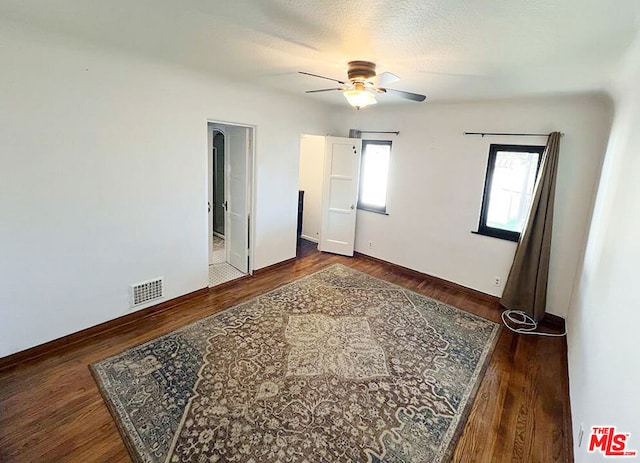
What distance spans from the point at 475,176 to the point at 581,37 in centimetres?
243

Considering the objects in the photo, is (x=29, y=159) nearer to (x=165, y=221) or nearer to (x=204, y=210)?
(x=165, y=221)

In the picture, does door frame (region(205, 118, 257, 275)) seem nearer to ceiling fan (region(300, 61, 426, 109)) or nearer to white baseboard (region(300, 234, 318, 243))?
ceiling fan (region(300, 61, 426, 109))

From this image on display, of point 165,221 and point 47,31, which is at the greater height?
point 47,31

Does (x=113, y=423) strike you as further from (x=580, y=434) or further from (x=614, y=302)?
(x=614, y=302)

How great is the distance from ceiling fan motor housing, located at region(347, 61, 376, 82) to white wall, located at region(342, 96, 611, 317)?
7.18 feet

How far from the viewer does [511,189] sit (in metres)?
4.00

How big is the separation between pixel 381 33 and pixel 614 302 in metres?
2.11

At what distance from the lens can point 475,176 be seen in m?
4.21

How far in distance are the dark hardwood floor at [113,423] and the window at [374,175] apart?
271cm

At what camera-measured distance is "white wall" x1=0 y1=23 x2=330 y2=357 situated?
245 cm

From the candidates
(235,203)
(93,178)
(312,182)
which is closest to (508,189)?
(312,182)

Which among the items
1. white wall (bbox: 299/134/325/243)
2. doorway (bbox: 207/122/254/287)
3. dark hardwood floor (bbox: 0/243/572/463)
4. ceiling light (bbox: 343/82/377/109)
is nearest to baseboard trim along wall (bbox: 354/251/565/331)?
dark hardwood floor (bbox: 0/243/572/463)

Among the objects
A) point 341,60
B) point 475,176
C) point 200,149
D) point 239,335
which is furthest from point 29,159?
point 475,176

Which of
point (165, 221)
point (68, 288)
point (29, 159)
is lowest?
point (68, 288)
